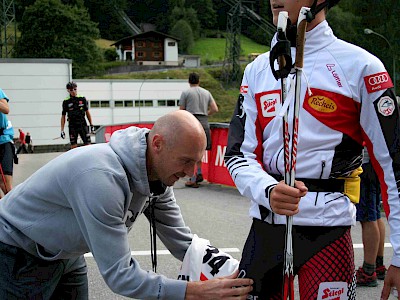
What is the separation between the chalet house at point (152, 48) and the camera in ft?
362

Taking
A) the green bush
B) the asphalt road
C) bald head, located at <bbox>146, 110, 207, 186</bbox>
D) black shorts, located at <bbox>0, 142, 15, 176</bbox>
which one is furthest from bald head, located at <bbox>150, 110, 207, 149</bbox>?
the green bush

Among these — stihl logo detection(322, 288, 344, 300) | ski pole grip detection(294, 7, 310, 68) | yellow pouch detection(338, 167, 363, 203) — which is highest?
ski pole grip detection(294, 7, 310, 68)

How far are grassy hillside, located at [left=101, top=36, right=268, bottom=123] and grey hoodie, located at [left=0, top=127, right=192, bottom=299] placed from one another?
144 ft

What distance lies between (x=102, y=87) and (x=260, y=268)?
5077 cm

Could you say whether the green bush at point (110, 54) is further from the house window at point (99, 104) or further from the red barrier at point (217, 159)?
the red barrier at point (217, 159)

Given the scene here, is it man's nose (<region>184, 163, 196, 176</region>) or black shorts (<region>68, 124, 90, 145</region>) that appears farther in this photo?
black shorts (<region>68, 124, 90, 145</region>)

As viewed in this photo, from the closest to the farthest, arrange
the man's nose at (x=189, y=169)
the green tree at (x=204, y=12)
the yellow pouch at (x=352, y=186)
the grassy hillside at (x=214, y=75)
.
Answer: the yellow pouch at (x=352, y=186), the man's nose at (x=189, y=169), the grassy hillside at (x=214, y=75), the green tree at (x=204, y=12)

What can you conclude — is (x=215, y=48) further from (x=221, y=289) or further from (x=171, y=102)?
(x=221, y=289)

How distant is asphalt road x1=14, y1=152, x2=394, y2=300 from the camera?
16.6 feet

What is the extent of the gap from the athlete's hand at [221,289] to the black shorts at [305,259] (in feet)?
0.14

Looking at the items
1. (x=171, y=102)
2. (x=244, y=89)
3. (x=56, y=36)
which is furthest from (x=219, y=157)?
(x=56, y=36)

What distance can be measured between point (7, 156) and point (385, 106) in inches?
220

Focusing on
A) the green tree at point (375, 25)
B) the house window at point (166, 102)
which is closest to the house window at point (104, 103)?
the house window at point (166, 102)

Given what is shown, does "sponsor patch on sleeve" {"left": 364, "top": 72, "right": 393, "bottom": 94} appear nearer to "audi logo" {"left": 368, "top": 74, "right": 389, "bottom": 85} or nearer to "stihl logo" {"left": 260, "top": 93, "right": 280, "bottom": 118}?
"audi logo" {"left": 368, "top": 74, "right": 389, "bottom": 85}
